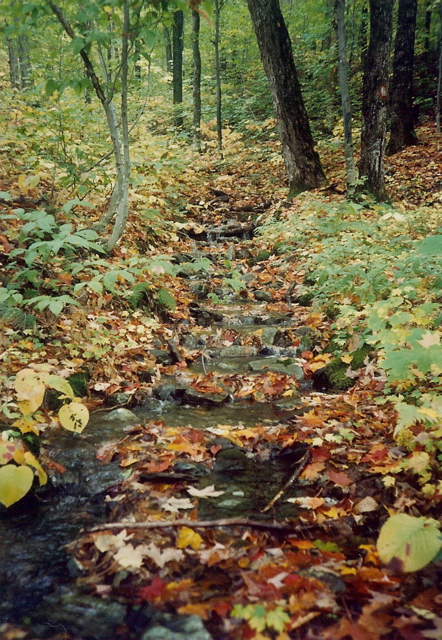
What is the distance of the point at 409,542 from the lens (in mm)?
1723

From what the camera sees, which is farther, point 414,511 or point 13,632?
point 414,511

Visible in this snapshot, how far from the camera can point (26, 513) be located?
8.32 ft

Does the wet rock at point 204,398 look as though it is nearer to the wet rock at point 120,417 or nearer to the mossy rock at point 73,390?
the wet rock at point 120,417

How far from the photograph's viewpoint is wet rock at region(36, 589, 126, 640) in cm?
173

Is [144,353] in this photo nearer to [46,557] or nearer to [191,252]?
[46,557]

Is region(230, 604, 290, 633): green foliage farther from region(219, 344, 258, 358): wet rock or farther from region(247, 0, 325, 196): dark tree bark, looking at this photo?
region(247, 0, 325, 196): dark tree bark

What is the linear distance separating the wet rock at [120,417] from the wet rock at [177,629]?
1.97 meters

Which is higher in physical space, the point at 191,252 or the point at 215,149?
the point at 215,149

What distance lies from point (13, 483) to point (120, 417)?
162 cm

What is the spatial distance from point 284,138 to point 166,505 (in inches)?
407

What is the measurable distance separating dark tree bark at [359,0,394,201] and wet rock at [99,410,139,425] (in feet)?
25.3

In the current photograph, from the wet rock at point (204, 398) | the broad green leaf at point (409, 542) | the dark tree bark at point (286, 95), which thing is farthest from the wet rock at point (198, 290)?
the broad green leaf at point (409, 542)

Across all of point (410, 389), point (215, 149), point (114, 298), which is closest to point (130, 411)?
point (114, 298)

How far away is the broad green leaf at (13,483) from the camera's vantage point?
6.64ft
